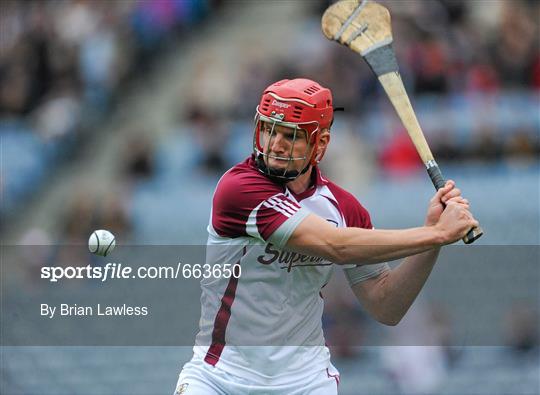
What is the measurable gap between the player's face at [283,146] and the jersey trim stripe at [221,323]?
0.38 m

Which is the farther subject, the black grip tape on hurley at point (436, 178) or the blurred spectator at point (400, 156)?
the blurred spectator at point (400, 156)

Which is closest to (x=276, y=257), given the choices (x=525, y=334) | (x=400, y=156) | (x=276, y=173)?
(x=276, y=173)

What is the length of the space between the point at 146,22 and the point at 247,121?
6.95ft

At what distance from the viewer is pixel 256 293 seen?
461cm

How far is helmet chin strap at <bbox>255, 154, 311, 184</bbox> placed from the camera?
15.2ft

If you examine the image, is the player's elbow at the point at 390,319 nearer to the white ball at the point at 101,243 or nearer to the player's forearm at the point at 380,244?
the player's forearm at the point at 380,244

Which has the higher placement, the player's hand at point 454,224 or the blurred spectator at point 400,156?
the player's hand at point 454,224

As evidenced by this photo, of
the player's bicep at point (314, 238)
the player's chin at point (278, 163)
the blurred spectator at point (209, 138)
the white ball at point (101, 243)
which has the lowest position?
the blurred spectator at point (209, 138)

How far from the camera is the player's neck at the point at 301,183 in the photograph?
4.76 meters

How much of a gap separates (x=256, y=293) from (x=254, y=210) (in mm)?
343

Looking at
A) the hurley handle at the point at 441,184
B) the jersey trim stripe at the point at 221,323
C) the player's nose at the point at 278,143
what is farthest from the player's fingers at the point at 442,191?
the jersey trim stripe at the point at 221,323

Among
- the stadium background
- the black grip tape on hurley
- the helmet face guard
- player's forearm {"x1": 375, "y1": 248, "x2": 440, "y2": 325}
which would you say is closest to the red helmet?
the helmet face guard

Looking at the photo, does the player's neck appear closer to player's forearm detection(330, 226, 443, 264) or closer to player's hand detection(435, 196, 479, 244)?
player's forearm detection(330, 226, 443, 264)

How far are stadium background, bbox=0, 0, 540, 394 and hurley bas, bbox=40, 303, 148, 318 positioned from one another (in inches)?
12.0
